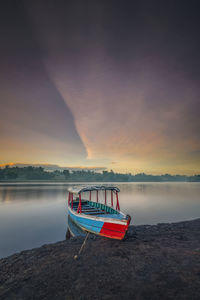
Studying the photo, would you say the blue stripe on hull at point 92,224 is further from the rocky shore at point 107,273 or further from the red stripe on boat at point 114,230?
the rocky shore at point 107,273

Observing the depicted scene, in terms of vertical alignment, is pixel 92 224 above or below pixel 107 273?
above

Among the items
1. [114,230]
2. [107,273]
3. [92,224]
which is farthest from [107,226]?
[107,273]

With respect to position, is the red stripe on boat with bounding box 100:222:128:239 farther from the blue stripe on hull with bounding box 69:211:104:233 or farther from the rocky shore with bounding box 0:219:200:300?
the rocky shore with bounding box 0:219:200:300

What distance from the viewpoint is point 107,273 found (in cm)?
659

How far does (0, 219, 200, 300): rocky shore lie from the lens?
5383 mm

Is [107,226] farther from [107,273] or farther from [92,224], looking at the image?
[107,273]

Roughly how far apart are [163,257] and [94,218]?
16.2 ft

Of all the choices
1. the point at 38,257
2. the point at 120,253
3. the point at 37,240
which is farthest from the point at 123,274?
the point at 37,240

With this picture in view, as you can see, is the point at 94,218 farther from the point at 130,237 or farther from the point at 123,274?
the point at 123,274

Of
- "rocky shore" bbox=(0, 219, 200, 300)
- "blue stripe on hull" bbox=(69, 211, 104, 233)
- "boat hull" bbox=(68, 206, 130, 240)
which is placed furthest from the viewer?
"blue stripe on hull" bbox=(69, 211, 104, 233)

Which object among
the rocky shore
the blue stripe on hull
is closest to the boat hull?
the blue stripe on hull

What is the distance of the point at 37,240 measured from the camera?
13938mm

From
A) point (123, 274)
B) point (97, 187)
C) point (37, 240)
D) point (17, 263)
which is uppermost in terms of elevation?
point (97, 187)

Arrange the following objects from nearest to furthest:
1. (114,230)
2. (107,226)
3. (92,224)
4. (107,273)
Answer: (107,273), (114,230), (107,226), (92,224)
